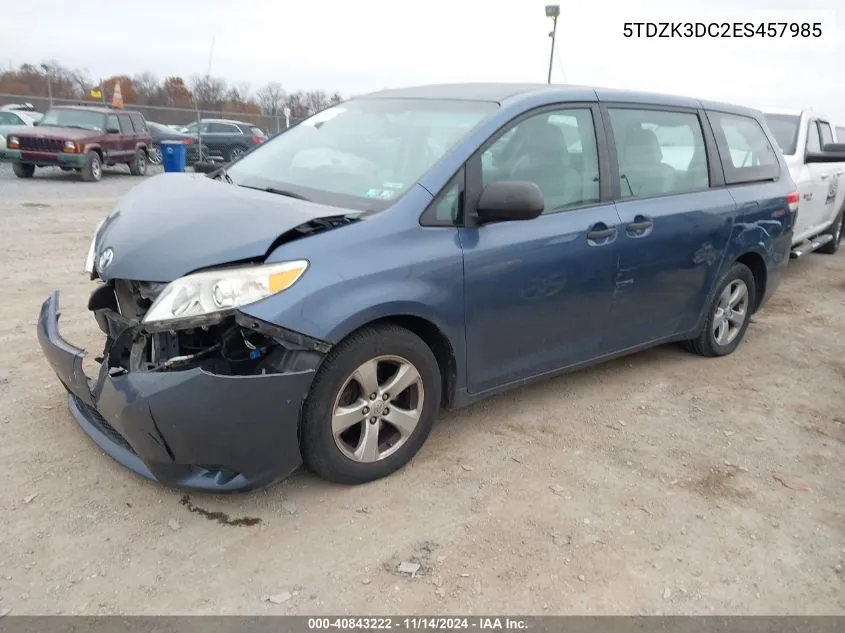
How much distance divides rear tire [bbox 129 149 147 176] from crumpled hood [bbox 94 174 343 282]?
54.3ft

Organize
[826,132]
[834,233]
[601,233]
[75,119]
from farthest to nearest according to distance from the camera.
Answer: [75,119] → [834,233] → [826,132] → [601,233]

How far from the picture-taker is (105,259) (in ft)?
9.69

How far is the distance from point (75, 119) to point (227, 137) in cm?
705

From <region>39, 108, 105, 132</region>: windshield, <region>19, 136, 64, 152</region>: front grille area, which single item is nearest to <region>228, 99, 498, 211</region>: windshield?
<region>19, 136, 64, 152</region>: front grille area

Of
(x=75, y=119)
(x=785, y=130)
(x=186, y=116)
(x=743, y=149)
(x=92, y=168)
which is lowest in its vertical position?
(x=92, y=168)

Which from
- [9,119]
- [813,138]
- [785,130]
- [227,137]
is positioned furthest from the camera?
[227,137]

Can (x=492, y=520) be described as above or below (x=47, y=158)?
below

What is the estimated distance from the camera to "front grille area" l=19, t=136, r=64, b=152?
15578 millimetres

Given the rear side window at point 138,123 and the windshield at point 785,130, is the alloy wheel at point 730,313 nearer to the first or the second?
the windshield at point 785,130

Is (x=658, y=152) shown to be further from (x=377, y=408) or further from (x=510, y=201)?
(x=377, y=408)

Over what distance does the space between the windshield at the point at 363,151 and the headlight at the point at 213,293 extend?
2.16 feet

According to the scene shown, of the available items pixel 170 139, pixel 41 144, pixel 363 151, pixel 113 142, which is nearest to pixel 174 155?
pixel 113 142

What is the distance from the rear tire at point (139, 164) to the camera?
18359 mm
